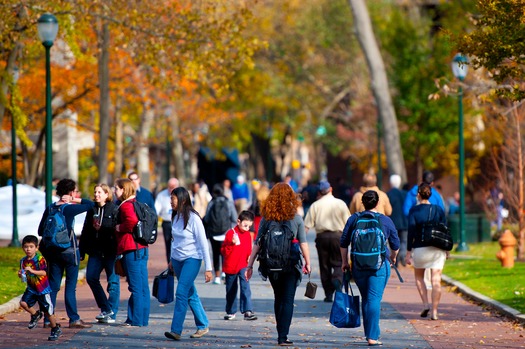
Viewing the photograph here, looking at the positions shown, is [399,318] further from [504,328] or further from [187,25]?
[187,25]

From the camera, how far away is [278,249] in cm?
1118

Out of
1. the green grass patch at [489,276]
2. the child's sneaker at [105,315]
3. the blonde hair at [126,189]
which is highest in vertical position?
the blonde hair at [126,189]

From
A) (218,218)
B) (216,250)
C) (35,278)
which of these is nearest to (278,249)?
(35,278)

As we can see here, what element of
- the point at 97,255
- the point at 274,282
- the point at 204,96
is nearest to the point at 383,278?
the point at 274,282

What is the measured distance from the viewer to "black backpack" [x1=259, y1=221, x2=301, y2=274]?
11.1 meters

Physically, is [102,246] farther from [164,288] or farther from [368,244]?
[368,244]

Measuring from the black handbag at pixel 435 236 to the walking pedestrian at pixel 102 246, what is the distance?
3695 mm

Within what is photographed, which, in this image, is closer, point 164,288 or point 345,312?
point 345,312

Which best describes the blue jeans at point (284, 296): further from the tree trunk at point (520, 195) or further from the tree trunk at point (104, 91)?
the tree trunk at point (104, 91)

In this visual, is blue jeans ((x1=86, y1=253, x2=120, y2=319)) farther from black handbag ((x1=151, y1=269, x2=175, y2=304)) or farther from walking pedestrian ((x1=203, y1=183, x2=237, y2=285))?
walking pedestrian ((x1=203, y1=183, x2=237, y2=285))

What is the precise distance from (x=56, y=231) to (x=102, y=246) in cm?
82

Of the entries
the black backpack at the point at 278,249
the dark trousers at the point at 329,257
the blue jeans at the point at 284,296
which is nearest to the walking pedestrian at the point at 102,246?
the black backpack at the point at 278,249

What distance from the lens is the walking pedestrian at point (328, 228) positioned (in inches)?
613

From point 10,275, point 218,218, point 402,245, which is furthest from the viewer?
point 402,245
